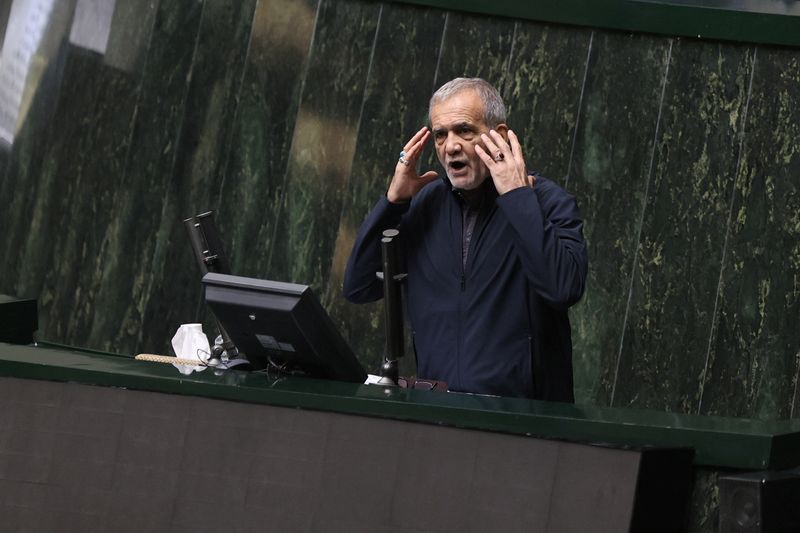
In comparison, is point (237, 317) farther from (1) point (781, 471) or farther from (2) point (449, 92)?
(1) point (781, 471)

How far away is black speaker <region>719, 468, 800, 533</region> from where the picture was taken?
2.73m

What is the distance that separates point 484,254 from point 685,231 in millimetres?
2522

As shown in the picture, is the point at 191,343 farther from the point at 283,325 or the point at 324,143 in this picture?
the point at 324,143

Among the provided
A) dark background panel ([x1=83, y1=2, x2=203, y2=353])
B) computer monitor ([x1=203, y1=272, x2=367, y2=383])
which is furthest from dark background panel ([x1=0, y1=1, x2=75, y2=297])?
computer monitor ([x1=203, y1=272, x2=367, y2=383])

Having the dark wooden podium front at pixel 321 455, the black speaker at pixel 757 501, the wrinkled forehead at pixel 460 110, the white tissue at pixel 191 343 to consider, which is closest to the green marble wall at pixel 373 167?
the white tissue at pixel 191 343

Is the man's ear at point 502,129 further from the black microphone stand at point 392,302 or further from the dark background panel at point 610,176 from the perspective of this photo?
the dark background panel at point 610,176

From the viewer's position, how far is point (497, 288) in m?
3.95

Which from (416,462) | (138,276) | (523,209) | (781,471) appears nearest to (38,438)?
(416,462)

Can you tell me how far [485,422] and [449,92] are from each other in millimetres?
1353

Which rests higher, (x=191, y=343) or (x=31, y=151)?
(x=31, y=151)

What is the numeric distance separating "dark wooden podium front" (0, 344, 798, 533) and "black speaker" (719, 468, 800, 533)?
69mm

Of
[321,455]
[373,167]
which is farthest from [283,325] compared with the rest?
[373,167]

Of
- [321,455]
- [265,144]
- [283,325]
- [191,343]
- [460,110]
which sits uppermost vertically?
[265,144]

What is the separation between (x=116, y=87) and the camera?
6.85 metres
